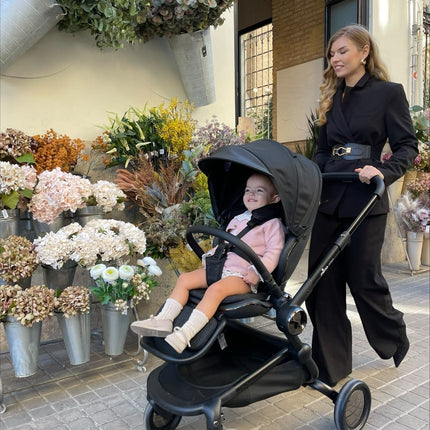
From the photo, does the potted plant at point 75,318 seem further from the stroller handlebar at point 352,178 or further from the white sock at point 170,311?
the stroller handlebar at point 352,178

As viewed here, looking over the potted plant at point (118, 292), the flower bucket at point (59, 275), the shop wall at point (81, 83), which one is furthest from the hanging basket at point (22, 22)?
the potted plant at point (118, 292)

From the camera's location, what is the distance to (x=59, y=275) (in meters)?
2.71

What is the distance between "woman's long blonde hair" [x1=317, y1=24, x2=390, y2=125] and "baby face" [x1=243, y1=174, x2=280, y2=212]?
80 cm

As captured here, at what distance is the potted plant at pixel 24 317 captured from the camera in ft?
7.54

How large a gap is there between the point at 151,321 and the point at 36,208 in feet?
4.10

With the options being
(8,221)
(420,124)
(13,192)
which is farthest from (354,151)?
(420,124)

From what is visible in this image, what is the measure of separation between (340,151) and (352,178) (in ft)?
0.93

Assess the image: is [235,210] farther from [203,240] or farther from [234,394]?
[234,394]

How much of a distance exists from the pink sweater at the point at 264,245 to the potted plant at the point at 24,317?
3.56 ft

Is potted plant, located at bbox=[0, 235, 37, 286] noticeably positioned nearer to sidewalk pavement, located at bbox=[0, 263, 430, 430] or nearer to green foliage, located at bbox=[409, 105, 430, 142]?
sidewalk pavement, located at bbox=[0, 263, 430, 430]

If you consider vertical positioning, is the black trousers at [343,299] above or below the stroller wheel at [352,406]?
above

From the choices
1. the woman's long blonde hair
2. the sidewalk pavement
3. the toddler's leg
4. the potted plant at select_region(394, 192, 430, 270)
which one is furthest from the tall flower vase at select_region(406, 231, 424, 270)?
the toddler's leg

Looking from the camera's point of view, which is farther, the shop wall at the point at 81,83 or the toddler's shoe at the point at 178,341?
the shop wall at the point at 81,83

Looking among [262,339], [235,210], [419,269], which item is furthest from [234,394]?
[419,269]
